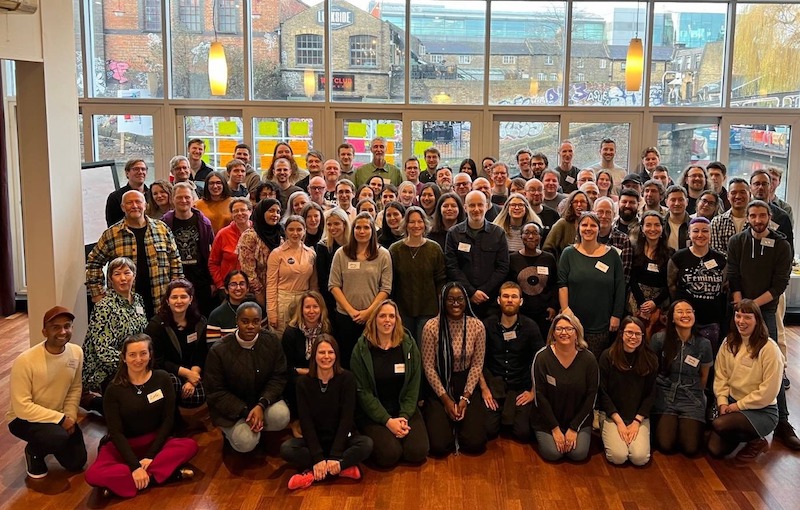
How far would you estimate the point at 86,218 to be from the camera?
6.22 meters

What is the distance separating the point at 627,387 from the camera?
4.65 metres

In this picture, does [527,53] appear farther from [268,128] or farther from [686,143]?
[268,128]

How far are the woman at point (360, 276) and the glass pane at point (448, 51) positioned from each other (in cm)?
385

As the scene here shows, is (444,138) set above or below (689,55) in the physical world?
below

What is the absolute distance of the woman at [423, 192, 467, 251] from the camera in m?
5.29

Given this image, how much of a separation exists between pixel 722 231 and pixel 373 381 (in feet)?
9.34

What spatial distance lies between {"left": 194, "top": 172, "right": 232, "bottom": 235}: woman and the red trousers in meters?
1.89

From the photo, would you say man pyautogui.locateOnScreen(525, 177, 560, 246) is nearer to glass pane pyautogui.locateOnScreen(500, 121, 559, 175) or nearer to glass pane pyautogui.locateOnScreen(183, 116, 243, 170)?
glass pane pyautogui.locateOnScreen(500, 121, 559, 175)

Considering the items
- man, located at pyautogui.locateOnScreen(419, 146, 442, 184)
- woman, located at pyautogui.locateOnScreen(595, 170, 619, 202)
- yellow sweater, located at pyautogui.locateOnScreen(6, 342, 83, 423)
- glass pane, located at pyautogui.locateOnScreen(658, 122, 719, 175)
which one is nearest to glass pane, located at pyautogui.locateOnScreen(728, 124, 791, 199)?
glass pane, located at pyautogui.locateOnScreen(658, 122, 719, 175)

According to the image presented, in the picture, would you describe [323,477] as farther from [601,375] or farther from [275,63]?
[275,63]

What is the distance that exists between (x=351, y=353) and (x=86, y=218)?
2833mm

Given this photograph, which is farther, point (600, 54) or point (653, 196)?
point (600, 54)

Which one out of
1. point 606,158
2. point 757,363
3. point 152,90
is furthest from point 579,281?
point 152,90

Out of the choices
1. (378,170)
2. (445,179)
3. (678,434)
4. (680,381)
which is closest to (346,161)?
(378,170)
